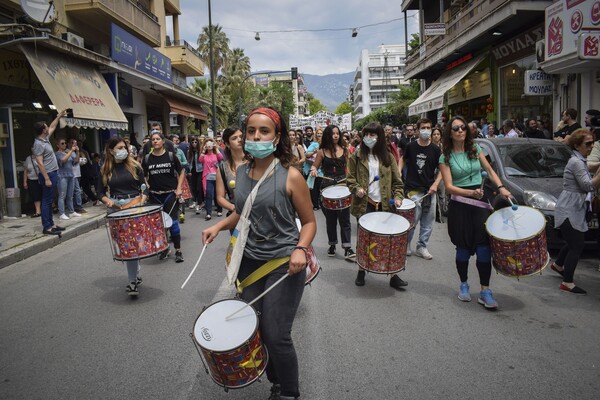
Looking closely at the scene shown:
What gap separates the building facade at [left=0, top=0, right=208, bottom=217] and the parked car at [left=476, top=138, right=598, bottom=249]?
9.45 meters

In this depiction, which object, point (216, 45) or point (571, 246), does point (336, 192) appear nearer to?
point (571, 246)

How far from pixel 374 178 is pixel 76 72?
37.0 ft

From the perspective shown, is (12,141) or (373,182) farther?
(12,141)

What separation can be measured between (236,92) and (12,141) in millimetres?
43561

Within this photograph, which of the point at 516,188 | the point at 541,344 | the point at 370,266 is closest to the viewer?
the point at 541,344

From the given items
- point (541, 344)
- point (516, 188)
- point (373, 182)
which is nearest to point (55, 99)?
point (373, 182)

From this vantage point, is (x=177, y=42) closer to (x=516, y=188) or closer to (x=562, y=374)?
(x=516, y=188)

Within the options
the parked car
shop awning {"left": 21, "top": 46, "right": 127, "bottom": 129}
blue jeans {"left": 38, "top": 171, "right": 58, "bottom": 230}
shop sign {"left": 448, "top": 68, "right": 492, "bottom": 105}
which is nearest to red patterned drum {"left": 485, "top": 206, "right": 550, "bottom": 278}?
the parked car

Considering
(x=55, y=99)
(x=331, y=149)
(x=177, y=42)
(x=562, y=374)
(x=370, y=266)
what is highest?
(x=177, y=42)

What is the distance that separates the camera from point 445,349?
3.75 metres

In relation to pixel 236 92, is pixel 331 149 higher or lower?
lower

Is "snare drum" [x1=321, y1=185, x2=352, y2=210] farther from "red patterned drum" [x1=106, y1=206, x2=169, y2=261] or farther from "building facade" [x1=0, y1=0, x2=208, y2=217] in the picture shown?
"building facade" [x1=0, y1=0, x2=208, y2=217]

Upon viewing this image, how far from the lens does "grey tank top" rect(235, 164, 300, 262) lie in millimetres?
2740

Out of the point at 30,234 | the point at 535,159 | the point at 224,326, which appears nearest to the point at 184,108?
the point at 30,234
